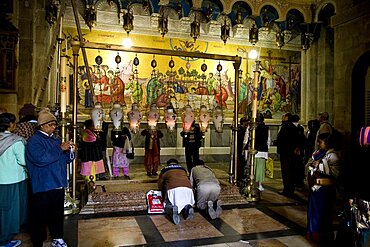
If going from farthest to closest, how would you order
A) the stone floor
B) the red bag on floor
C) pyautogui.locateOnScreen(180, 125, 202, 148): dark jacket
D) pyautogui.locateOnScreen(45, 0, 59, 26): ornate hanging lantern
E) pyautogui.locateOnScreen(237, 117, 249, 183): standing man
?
pyautogui.locateOnScreen(45, 0, 59, 26): ornate hanging lantern < pyautogui.locateOnScreen(180, 125, 202, 148): dark jacket < pyautogui.locateOnScreen(237, 117, 249, 183): standing man < the red bag on floor < the stone floor

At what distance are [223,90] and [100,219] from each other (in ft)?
27.9

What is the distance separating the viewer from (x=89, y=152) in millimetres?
6863

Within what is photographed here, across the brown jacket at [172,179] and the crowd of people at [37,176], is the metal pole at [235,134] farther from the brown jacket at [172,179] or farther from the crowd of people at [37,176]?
the crowd of people at [37,176]

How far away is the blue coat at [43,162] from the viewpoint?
149 inches

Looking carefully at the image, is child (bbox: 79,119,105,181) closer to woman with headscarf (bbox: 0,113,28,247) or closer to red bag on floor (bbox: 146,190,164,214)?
red bag on floor (bbox: 146,190,164,214)

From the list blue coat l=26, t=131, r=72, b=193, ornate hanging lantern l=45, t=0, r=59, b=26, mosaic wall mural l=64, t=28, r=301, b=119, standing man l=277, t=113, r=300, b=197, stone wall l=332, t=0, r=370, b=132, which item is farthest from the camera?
mosaic wall mural l=64, t=28, r=301, b=119

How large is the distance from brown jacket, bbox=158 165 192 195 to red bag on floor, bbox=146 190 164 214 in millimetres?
224

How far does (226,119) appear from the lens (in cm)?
1265

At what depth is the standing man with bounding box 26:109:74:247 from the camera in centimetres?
383

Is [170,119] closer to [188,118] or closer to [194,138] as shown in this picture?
[188,118]

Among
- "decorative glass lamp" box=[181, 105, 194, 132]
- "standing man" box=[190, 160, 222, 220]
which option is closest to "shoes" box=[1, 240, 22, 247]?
"standing man" box=[190, 160, 222, 220]

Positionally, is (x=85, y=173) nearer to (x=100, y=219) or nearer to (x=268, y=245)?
(x=100, y=219)

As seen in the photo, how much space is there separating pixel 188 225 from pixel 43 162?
2.67 meters

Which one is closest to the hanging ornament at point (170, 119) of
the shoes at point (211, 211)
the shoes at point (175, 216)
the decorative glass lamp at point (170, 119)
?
the decorative glass lamp at point (170, 119)
